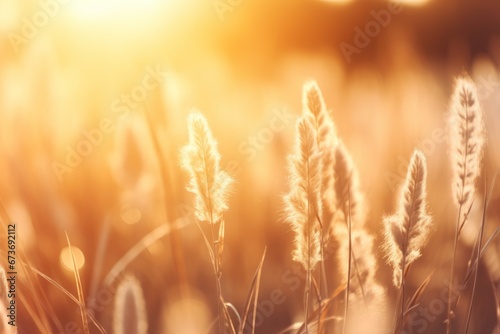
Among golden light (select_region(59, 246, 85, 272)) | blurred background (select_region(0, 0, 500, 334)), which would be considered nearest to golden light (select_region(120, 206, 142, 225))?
blurred background (select_region(0, 0, 500, 334))

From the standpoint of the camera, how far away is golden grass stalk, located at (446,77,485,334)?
0.77 meters

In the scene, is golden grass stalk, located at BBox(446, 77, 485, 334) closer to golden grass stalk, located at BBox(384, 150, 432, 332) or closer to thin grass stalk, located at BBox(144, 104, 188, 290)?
golden grass stalk, located at BBox(384, 150, 432, 332)

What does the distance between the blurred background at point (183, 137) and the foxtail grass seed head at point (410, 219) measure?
29cm

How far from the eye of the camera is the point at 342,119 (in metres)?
1.70

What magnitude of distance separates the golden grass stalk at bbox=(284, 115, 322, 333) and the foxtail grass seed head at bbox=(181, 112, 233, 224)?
0.08 metres

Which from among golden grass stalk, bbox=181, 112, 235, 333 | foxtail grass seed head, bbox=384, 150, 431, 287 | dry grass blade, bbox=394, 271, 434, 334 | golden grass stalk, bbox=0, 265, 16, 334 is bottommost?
dry grass blade, bbox=394, 271, 434, 334

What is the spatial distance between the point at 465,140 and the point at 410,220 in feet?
0.52

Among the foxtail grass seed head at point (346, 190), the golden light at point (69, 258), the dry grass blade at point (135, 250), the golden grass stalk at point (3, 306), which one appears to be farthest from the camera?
the golden light at point (69, 258)

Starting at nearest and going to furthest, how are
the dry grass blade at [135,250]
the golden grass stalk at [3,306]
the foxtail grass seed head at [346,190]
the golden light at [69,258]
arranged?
1. the golden grass stalk at [3,306]
2. the foxtail grass seed head at [346,190]
3. the dry grass blade at [135,250]
4. the golden light at [69,258]

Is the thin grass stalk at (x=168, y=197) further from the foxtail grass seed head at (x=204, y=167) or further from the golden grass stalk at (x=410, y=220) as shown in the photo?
the golden grass stalk at (x=410, y=220)

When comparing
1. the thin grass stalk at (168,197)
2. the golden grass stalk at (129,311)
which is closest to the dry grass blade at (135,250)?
the thin grass stalk at (168,197)

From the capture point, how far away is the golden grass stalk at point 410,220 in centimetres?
67

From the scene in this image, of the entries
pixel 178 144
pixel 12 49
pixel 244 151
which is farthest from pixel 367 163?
pixel 12 49

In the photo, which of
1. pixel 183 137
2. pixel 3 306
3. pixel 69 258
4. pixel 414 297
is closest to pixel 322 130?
pixel 414 297
